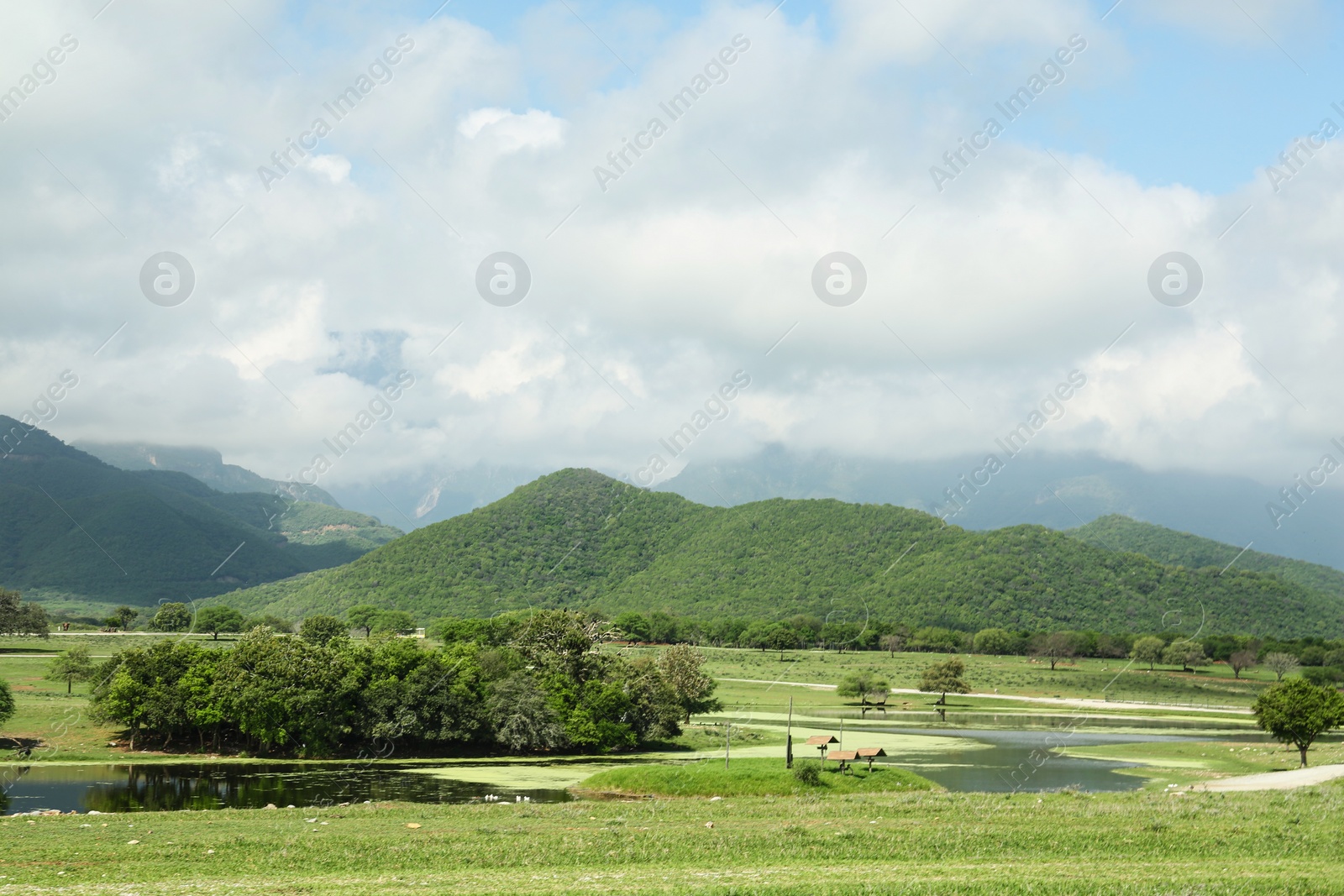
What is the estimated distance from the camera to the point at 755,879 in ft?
65.2

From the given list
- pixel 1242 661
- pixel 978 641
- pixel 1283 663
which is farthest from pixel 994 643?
pixel 1283 663

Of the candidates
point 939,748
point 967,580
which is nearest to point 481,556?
point 967,580

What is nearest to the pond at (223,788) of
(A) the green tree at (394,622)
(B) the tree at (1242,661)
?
(A) the green tree at (394,622)

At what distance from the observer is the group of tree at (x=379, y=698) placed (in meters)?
55.4

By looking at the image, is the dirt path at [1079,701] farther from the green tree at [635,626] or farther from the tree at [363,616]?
the tree at [363,616]

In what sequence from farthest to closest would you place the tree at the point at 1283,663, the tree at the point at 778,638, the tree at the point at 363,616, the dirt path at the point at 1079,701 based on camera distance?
the tree at the point at 778,638, the tree at the point at 363,616, the tree at the point at 1283,663, the dirt path at the point at 1079,701

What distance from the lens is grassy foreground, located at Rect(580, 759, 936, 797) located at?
42688mm

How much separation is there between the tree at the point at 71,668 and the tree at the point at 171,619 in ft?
186

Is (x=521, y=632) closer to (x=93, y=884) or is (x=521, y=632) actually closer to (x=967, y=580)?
(x=93, y=884)

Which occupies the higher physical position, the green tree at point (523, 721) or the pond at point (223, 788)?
the green tree at point (523, 721)

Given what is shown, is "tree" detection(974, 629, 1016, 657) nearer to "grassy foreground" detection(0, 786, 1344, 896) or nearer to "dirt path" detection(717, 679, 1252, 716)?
"dirt path" detection(717, 679, 1252, 716)

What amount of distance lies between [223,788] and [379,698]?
1398cm

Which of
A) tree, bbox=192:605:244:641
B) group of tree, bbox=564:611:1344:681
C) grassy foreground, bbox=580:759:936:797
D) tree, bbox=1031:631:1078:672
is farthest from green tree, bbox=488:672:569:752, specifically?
tree, bbox=192:605:244:641

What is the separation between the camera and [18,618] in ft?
350
